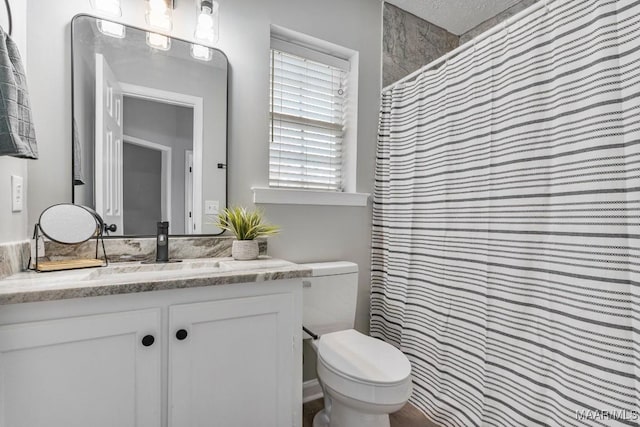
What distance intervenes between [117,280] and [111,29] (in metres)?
1.15

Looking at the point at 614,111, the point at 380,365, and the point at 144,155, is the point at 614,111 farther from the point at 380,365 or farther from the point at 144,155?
the point at 144,155

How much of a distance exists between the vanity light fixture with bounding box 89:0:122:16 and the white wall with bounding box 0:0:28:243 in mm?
236

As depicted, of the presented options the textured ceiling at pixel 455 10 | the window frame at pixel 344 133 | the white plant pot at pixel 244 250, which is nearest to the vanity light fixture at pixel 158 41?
A: the window frame at pixel 344 133

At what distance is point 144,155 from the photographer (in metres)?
1.42

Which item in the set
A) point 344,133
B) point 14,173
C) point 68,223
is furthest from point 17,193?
point 344,133

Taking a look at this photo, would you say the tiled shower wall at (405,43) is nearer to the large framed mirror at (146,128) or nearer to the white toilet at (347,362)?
the large framed mirror at (146,128)

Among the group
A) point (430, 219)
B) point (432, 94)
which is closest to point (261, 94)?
point (432, 94)

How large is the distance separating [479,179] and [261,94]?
47.9 inches

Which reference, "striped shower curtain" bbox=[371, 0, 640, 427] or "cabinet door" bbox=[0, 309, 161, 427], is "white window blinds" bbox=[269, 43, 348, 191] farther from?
"cabinet door" bbox=[0, 309, 161, 427]

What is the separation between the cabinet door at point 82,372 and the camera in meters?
0.83

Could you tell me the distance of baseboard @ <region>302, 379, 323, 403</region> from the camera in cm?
181

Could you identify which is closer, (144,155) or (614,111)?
(614,111)

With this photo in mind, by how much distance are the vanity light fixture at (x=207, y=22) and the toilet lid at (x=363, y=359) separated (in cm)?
161

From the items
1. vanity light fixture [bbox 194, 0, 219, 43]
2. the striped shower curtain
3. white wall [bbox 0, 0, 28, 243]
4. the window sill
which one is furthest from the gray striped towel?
the striped shower curtain
